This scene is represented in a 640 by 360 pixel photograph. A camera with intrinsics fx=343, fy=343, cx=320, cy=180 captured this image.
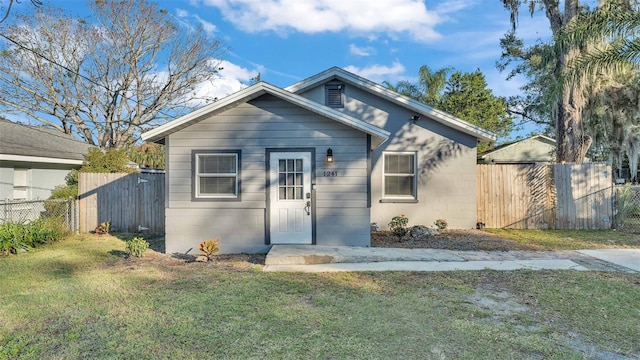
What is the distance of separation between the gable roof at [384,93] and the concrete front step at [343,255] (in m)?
4.28

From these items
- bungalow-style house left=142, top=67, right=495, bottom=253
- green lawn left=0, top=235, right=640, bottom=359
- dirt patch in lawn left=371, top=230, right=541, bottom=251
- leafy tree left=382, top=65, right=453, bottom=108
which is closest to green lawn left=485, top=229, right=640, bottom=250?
dirt patch in lawn left=371, top=230, right=541, bottom=251

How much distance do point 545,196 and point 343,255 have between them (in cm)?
738

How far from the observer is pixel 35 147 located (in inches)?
478

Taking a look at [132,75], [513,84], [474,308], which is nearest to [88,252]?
[474,308]

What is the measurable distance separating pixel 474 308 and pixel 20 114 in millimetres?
24482

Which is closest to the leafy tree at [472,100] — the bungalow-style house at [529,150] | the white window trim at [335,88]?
the bungalow-style house at [529,150]

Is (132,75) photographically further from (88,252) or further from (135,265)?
(135,265)

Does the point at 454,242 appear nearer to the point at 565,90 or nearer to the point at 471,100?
the point at 565,90

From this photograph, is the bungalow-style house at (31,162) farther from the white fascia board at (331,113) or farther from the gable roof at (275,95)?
the white fascia board at (331,113)

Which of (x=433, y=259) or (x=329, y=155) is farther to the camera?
(x=329, y=155)

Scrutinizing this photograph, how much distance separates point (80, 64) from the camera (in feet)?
64.2

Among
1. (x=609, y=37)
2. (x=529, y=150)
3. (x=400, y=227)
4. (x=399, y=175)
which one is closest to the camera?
(x=609, y=37)

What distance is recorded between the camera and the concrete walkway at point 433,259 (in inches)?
239

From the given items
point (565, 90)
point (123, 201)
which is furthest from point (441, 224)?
point (123, 201)
